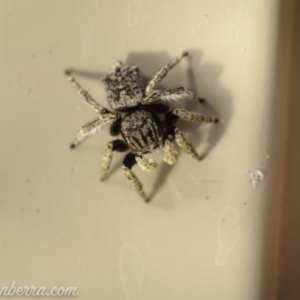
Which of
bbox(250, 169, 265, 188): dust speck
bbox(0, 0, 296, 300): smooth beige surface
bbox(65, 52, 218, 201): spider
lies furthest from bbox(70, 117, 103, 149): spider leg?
bbox(250, 169, 265, 188): dust speck

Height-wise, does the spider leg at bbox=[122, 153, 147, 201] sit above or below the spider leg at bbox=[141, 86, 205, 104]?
below

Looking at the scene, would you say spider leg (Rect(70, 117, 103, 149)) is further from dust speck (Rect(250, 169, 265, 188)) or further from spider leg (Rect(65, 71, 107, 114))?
dust speck (Rect(250, 169, 265, 188))

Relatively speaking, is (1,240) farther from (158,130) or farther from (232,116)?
(232,116)

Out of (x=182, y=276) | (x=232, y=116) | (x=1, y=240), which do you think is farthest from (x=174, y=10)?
(x=1, y=240)

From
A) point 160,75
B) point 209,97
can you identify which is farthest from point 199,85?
point 160,75

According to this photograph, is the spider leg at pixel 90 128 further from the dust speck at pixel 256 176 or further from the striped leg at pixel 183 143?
the dust speck at pixel 256 176

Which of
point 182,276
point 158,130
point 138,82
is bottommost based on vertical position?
point 182,276

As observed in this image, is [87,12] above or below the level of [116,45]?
above
